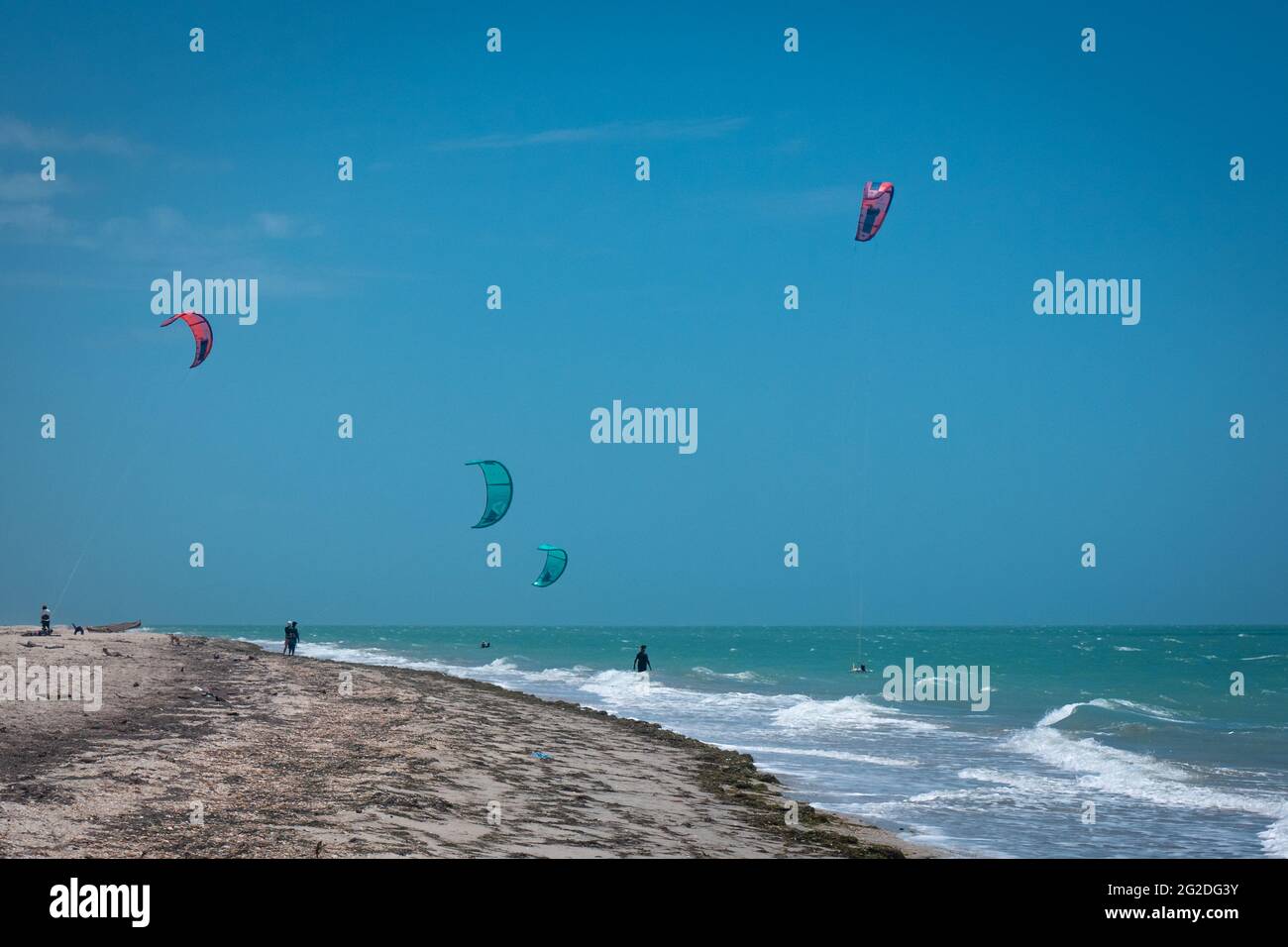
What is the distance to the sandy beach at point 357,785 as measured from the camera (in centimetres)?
854

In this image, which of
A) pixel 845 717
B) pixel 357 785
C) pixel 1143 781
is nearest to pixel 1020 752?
pixel 1143 781

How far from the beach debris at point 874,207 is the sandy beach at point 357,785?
1299 cm

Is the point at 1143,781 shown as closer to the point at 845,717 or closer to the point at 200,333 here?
the point at 845,717

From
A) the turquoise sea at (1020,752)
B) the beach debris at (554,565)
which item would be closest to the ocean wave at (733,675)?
the turquoise sea at (1020,752)

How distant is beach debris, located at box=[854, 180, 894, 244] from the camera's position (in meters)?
25.6

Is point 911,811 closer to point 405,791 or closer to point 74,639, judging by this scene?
point 405,791

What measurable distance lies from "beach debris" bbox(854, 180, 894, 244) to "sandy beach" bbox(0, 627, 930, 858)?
13.0 metres

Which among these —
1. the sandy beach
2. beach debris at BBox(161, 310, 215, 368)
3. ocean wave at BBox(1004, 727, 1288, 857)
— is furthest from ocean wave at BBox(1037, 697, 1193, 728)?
beach debris at BBox(161, 310, 215, 368)

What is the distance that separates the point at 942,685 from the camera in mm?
39906

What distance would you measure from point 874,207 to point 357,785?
1965 cm

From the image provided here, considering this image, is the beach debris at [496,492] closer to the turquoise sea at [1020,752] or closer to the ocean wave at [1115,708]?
the turquoise sea at [1020,752]

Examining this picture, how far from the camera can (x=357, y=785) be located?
1112 centimetres

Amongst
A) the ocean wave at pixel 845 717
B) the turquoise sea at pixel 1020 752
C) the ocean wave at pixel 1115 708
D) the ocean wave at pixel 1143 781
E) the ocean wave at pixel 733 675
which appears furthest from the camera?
the ocean wave at pixel 733 675
